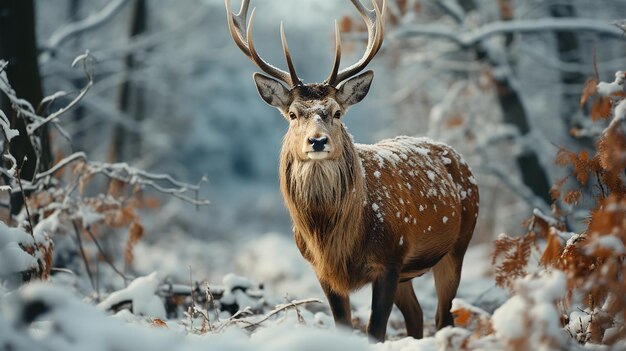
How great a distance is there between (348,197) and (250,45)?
144 cm

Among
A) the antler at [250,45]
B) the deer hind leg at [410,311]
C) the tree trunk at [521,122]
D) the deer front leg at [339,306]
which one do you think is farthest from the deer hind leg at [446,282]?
the tree trunk at [521,122]

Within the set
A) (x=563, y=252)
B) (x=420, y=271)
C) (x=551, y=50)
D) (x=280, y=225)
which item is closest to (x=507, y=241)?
(x=563, y=252)

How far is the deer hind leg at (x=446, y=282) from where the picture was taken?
5.62 meters

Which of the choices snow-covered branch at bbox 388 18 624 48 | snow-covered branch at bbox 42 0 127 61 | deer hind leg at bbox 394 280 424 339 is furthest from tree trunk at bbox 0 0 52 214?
snow-covered branch at bbox 388 18 624 48

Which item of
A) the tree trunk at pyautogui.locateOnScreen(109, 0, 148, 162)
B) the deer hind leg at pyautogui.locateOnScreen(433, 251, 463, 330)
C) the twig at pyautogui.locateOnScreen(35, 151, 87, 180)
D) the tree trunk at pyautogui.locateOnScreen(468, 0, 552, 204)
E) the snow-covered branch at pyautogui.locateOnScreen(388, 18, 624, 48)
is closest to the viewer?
the twig at pyautogui.locateOnScreen(35, 151, 87, 180)

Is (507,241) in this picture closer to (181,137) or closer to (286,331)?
(286,331)

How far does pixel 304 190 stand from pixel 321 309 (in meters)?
2.74

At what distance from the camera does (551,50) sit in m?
16.3

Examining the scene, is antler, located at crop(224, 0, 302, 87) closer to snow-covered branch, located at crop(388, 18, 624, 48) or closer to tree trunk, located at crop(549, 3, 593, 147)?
snow-covered branch, located at crop(388, 18, 624, 48)

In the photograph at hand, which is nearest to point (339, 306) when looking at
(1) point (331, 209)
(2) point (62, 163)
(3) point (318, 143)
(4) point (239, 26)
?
(1) point (331, 209)

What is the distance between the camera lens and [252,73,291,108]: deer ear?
498cm

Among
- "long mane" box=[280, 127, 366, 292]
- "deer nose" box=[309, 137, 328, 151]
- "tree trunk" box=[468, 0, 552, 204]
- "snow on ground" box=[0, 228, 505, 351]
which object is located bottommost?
"snow on ground" box=[0, 228, 505, 351]

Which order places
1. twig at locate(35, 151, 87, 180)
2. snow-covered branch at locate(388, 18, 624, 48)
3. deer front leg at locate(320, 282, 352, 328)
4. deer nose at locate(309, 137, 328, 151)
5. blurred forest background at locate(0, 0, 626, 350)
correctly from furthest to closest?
snow-covered branch at locate(388, 18, 624, 48)
blurred forest background at locate(0, 0, 626, 350)
twig at locate(35, 151, 87, 180)
deer front leg at locate(320, 282, 352, 328)
deer nose at locate(309, 137, 328, 151)

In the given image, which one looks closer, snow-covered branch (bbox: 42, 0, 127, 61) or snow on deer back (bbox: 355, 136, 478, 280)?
snow on deer back (bbox: 355, 136, 478, 280)
